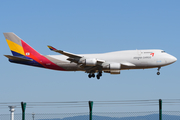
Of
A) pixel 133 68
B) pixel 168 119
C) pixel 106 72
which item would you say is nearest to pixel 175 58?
pixel 133 68

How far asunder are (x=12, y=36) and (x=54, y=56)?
1135cm

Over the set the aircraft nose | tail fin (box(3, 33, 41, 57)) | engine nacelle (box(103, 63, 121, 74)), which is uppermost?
tail fin (box(3, 33, 41, 57))

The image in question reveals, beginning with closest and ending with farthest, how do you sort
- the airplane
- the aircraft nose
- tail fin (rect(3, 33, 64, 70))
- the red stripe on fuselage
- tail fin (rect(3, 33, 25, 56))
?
the airplane, the aircraft nose, the red stripe on fuselage, tail fin (rect(3, 33, 64, 70)), tail fin (rect(3, 33, 25, 56))

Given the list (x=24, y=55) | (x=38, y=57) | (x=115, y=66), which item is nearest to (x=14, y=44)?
(x=24, y=55)

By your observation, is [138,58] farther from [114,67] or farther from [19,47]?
[19,47]

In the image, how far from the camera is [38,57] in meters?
54.8

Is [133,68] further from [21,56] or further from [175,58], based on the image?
[21,56]

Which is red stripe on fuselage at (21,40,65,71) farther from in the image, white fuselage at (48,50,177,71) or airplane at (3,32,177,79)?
white fuselage at (48,50,177,71)

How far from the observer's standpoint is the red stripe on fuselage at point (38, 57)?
176ft

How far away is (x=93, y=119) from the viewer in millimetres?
16547

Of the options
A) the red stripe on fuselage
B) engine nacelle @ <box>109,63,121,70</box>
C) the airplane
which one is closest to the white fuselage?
the airplane

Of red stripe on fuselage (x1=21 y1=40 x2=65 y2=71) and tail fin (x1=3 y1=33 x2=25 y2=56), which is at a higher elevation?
tail fin (x1=3 y1=33 x2=25 y2=56)

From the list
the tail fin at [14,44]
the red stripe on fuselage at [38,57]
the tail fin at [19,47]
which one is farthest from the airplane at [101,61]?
the tail fin at [14,44]

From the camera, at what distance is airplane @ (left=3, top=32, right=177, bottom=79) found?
50.1 meters
